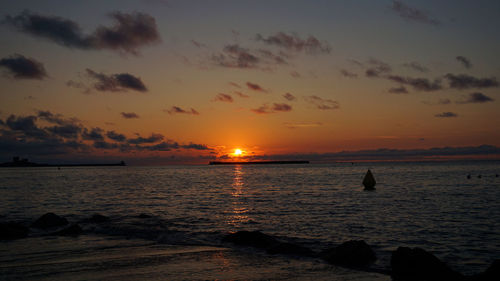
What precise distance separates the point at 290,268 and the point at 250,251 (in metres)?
3.83

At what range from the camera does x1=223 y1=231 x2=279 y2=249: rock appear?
63.5ft

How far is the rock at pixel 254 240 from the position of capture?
1936 centimetres

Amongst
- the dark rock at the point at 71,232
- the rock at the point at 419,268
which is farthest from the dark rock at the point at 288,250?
the dark rock at the point at 71,232

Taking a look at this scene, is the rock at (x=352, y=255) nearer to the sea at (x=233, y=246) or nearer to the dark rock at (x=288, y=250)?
the sea at (x=233, y=246)

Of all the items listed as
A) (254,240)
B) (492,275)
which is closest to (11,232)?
(254,240)

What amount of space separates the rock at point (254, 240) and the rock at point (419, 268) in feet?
20.9

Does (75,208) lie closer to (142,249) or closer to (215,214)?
(215,214)

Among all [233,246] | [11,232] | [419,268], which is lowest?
[233,246]

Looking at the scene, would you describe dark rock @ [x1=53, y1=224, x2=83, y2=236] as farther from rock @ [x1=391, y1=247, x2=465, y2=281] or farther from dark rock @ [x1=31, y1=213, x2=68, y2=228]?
rock @ [x1=391, y1=247, x2=465, y2=281]

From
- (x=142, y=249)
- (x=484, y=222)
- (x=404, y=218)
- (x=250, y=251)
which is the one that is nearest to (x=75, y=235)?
(x=142, y=249)

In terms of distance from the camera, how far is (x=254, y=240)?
65.1 feet

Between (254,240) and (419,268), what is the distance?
8.67 metres

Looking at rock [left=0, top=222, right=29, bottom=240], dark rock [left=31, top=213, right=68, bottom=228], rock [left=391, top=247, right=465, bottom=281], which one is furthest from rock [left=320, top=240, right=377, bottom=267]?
dark rock [left=31, top=213, right=68, bottom=228]

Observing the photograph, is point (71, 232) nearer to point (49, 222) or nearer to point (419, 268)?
point (49, 222)
